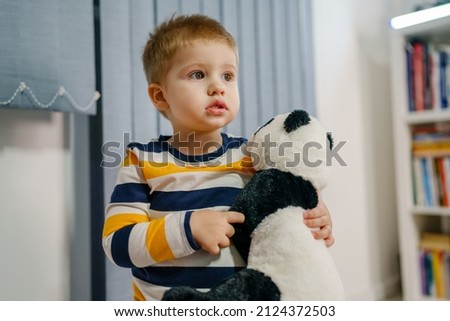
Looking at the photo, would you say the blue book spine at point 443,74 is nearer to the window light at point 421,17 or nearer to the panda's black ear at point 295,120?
the window light at point 421,17

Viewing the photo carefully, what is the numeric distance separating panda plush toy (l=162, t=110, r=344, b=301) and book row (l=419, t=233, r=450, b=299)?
121 cm

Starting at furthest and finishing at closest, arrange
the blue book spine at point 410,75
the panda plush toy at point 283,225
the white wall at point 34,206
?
the blue book spine at point 410,75 → the white wall at point 34,206 → the panda plush toy at point 283,225

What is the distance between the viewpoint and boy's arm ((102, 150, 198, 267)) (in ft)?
1.85

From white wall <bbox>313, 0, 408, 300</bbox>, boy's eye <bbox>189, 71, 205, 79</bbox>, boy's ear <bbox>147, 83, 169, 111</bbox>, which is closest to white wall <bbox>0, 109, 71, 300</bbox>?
boy's ear <bbox>147, 83, 169, 111</bbox>

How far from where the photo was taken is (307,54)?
4.64 ft

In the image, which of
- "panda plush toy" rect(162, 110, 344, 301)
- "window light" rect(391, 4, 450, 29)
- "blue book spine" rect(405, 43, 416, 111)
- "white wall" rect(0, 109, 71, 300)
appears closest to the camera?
"panda plush toy" rect(162, 110, 344, 301)

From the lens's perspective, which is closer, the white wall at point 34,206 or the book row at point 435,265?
the white wall at point 34,206

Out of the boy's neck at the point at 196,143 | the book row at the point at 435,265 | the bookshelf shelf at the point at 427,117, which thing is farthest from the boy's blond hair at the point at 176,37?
the book row at the point at 435,265

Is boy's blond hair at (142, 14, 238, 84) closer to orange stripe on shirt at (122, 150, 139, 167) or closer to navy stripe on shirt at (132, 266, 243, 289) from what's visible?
orange stripe on shirt at (122, 150, 139, 167)

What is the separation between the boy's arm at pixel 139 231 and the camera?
56 cm

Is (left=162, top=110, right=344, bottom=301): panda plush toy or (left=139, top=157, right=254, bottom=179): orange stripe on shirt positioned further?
(left=139, top=157, right=254, bottom=179): orange stripe on shirt

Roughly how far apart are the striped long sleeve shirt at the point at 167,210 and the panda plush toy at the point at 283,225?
45mm

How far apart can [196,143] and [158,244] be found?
0.21m
